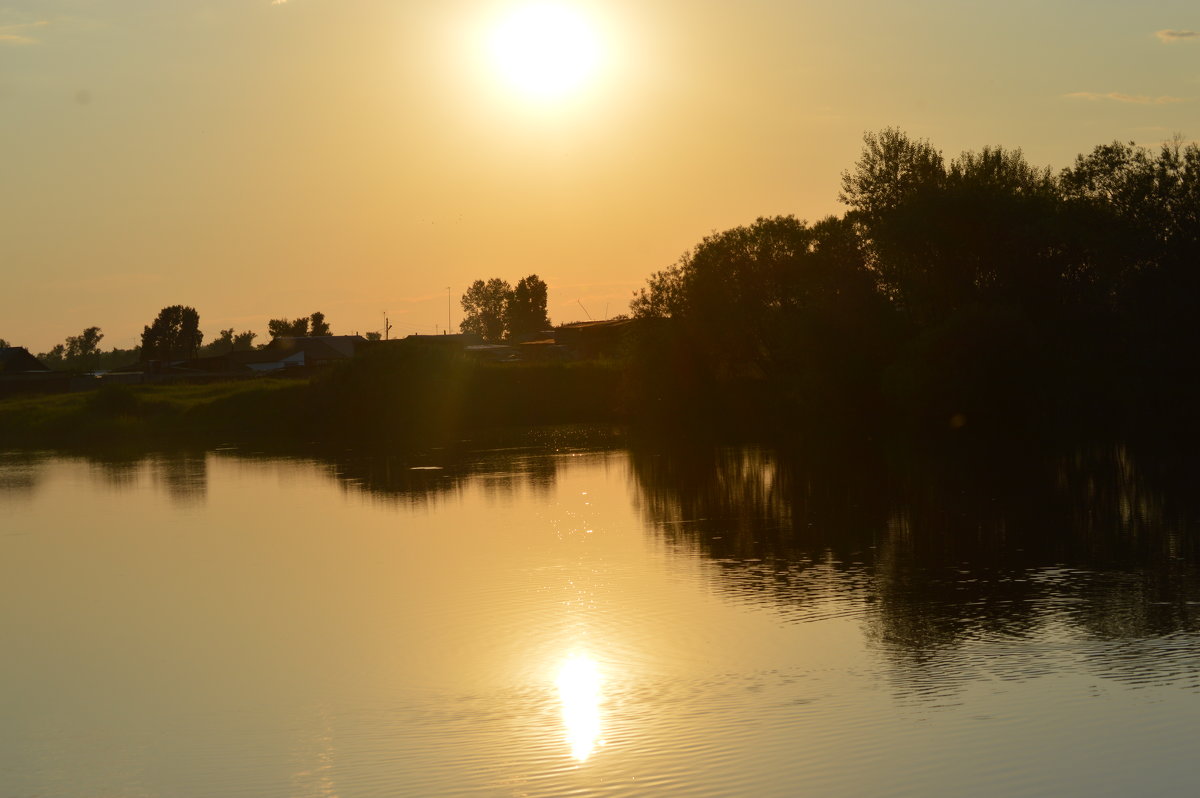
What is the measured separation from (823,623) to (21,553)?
18.5m

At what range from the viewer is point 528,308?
→ 184 metres

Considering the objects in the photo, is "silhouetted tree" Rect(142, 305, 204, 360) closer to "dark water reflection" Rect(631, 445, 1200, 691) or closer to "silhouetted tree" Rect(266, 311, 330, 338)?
"silhouetted tree" Rect(266, 311, 330, 338)

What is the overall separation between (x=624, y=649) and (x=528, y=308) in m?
169

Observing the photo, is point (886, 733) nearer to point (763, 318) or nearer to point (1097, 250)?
point (1097, 250)

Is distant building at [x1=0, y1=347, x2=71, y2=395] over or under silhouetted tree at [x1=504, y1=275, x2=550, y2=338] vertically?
under

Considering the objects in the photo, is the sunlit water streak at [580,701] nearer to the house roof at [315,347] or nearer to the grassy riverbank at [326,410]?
the grassy riverbank at [326,410]

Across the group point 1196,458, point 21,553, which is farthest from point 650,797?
point 1196,458

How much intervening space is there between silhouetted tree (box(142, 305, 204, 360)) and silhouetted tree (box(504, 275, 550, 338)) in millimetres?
46685

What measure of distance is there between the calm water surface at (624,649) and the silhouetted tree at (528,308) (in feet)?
498

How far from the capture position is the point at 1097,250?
5244 cm

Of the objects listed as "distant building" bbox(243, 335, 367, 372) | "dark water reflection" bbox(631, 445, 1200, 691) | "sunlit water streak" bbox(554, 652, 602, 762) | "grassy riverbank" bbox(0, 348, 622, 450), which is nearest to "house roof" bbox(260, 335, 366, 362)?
"distant building" bbox(243, 335, 367, 372)

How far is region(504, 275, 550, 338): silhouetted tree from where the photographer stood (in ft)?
600

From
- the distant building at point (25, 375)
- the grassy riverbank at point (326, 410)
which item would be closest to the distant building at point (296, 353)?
the distant building at point (25, 375)

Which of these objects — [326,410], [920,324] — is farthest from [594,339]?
[920,324]
